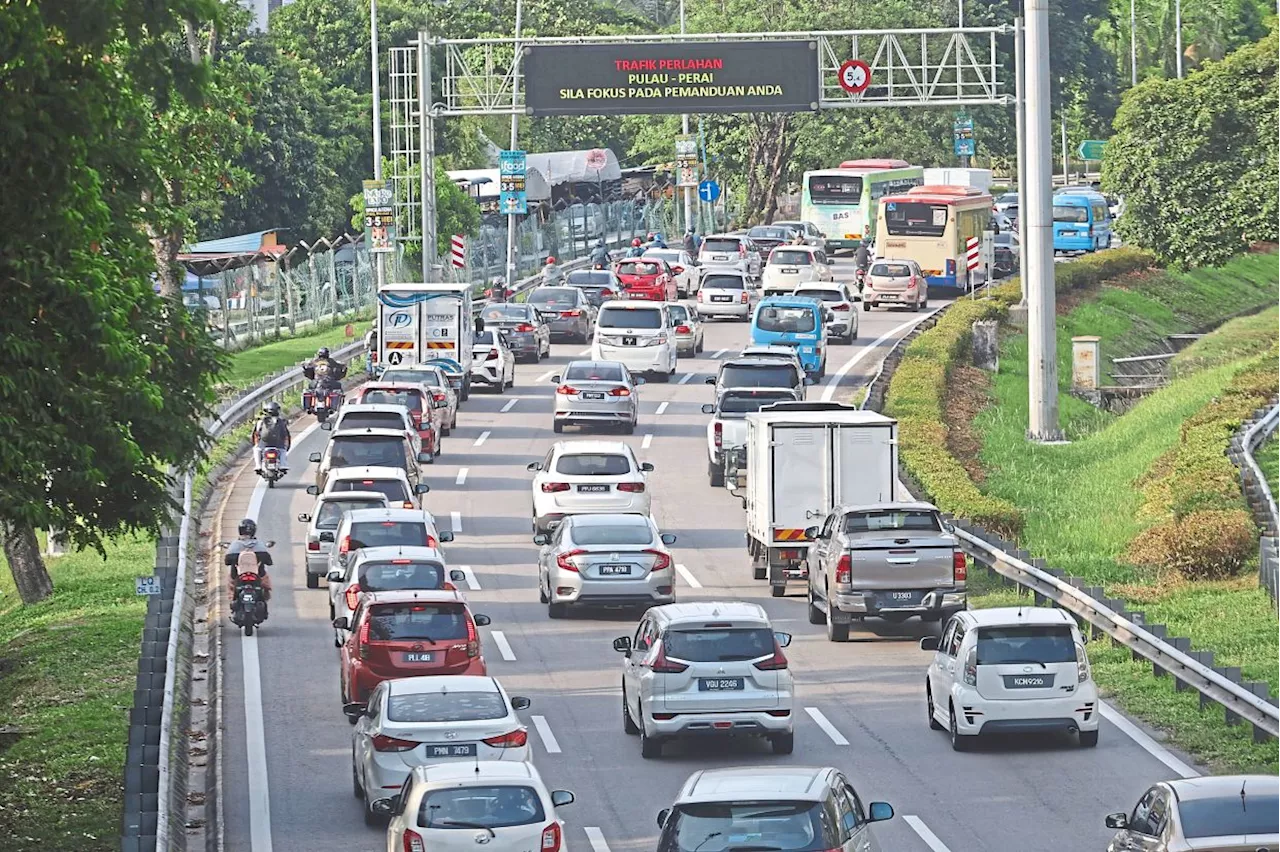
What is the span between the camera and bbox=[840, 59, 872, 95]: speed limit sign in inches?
2464

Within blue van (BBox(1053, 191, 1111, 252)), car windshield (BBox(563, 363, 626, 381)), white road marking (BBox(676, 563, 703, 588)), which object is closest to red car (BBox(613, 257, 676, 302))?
car windshield (BBox(563, 363, 626, 381))

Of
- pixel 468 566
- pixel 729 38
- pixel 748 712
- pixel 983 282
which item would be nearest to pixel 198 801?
pixel 748 712

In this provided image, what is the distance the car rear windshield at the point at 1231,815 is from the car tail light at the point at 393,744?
23.3ft

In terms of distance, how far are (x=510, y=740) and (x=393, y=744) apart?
102cm

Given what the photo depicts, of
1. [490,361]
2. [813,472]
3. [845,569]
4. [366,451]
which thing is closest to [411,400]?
[366,451]

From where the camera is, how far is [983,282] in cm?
7794

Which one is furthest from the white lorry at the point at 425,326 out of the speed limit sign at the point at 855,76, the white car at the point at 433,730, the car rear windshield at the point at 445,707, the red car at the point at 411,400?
the car rear windshield at the point at 445,707

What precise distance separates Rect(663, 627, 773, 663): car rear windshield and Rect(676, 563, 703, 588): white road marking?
33.4 feet

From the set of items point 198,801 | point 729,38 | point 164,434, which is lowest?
point 198,801

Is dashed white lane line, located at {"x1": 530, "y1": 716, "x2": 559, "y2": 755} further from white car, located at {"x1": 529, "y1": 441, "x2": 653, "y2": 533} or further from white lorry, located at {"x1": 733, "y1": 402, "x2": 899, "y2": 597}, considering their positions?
white car, located at {"x1": 529, "y1": 441, "x2": 653, "y2": 533}

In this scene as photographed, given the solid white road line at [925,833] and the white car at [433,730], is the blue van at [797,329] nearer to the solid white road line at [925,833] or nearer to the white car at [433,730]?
the solid white road line at [925,833]

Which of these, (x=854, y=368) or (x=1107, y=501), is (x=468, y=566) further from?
(x=854, y=368)

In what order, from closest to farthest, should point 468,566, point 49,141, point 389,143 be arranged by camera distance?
1. point 49,141
2. point 468,566
3. point 389,143

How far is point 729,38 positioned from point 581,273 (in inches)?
511
